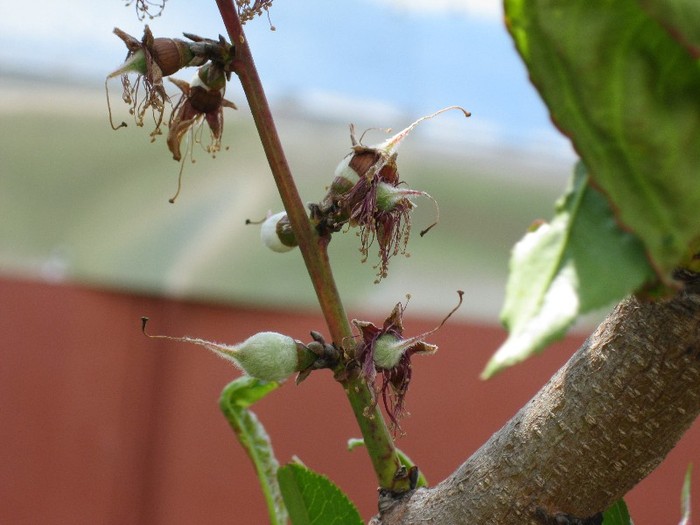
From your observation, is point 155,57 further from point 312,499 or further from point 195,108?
point 312,499

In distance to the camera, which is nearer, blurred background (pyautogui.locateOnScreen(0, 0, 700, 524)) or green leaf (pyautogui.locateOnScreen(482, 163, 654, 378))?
green leaf (pyautogui.locateOnScreen(482, 163, 654, 378))

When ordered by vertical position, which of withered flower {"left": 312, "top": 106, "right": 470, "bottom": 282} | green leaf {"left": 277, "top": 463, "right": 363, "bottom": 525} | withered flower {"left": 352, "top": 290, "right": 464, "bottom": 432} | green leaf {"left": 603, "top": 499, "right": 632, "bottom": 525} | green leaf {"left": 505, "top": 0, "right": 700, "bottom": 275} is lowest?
green leaf {"left": 603, "top": 499, "right": 632, "bottom": 525}

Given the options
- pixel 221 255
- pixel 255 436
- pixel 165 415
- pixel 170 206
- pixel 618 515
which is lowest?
pixel 618 515

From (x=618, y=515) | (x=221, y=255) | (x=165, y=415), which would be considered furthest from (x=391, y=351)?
(x=221, y=255)

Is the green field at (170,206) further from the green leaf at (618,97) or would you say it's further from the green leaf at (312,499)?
the green leaf at (618,97)

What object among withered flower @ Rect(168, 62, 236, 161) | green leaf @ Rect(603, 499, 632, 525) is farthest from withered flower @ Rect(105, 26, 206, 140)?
green leaf @ Rect(603, 499, 632, 525)

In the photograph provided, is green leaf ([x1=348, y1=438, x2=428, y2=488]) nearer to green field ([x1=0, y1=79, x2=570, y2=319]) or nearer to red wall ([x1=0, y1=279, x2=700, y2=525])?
red wall ([x1=0, y1=279, x2=700, y2=525])
